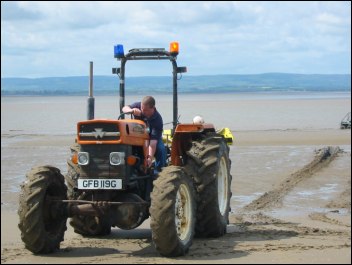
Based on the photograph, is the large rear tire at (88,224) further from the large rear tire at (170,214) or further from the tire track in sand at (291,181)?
the tire track in sand at (291,181)

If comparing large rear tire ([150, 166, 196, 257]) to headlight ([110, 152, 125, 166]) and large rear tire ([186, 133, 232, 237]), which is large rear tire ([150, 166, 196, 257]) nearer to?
headlight ([110, 152, 125, 166])

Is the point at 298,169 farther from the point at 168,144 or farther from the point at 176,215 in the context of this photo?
the point at 176,215

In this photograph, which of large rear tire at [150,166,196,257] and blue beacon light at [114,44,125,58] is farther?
blue beacon light at [114,44,125,58]

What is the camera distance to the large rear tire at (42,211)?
297 inches

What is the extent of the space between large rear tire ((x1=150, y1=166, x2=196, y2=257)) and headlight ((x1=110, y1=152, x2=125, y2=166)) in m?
0.44

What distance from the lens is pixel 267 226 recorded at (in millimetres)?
9820

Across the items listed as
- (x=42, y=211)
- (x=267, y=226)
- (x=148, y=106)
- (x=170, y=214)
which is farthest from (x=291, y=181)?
(x=42, y=211)

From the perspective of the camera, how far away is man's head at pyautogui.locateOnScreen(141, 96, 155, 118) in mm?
8352

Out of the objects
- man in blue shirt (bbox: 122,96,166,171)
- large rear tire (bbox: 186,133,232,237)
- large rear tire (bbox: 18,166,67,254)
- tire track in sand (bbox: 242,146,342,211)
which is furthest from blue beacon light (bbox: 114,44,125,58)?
tire track in sand (bbox: 242,146,342,211)

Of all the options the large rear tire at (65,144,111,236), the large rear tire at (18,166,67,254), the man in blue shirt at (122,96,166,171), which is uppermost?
the man in blue shirt at (122,96,166,171)

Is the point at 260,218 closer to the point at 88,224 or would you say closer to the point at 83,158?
the point at 88,224

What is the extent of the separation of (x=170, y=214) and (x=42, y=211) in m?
1.40

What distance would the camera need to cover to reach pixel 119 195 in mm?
7852

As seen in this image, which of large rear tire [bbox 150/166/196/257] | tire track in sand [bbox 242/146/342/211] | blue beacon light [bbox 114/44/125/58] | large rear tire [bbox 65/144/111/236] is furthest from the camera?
tire track in sand [bbox 242/146/342/211]
